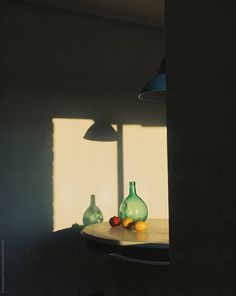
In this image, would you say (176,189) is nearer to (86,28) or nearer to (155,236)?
(155,236)

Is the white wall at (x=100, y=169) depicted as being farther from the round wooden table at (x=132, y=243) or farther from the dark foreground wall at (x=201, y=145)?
the dark foreground wall at (x=201, y=145)

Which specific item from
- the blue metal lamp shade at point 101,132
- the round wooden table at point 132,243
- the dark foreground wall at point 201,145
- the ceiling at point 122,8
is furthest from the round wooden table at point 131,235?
the ceiling at point 122,8

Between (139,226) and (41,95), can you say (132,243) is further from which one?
(41,95)

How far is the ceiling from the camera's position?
3.79 metres

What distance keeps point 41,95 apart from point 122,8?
1.24 m

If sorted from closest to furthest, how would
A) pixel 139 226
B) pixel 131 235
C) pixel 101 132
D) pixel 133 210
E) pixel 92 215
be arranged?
pixel 131 235, pixel 139 226, pixel 133 210, pixel 92 215, pixel 101 132

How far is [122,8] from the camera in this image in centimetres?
397

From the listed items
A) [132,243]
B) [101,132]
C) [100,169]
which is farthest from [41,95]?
[132,243]

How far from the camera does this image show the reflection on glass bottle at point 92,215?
3586 mm

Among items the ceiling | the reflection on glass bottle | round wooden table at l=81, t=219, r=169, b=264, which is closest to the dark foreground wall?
round wooden table at l=81, t=219, r=169, b=264

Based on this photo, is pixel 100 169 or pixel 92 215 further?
pixel 100 169

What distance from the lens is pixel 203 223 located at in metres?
0.72

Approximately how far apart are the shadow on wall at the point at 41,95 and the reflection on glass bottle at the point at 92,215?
0.35m

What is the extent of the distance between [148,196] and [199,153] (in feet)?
11.5
